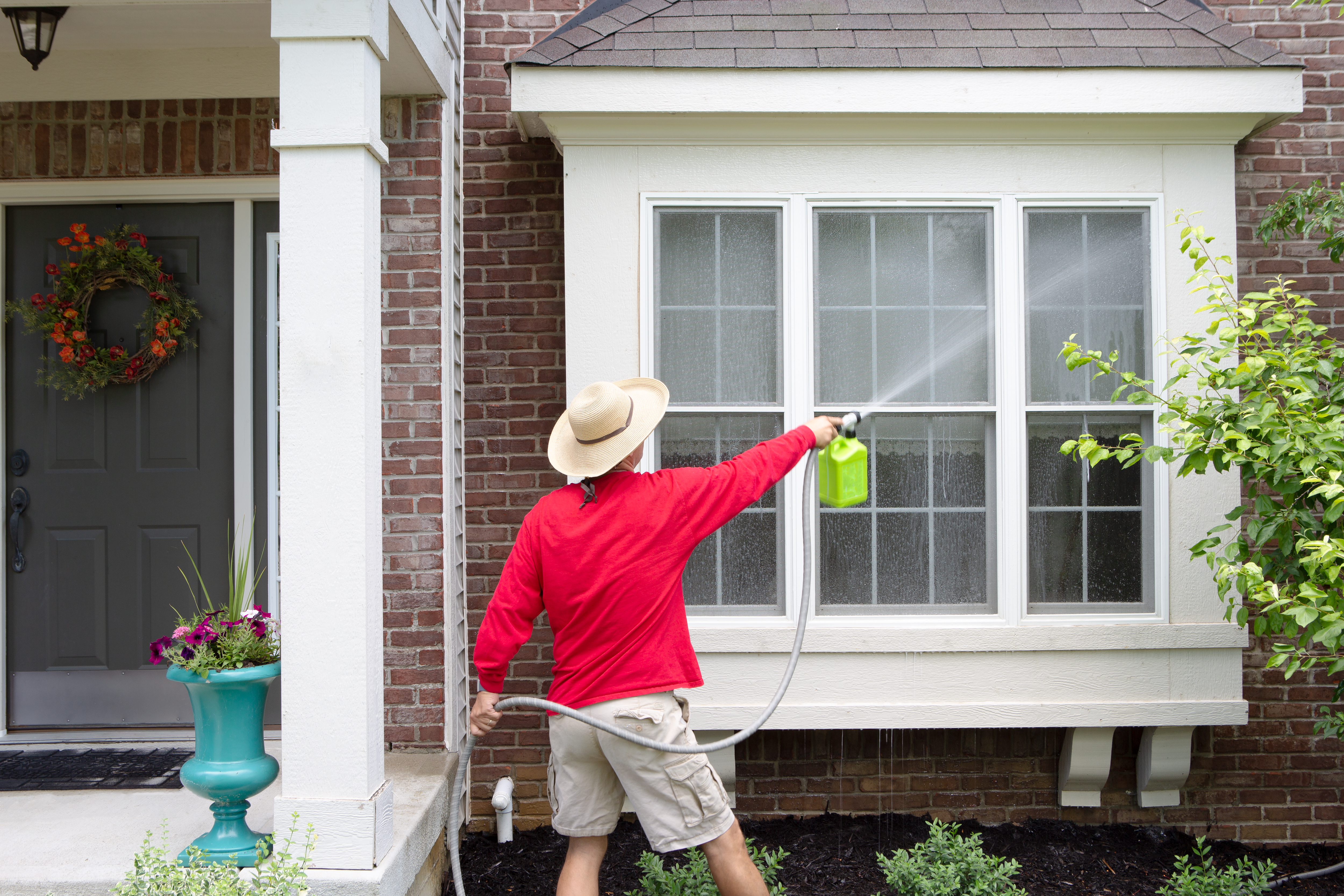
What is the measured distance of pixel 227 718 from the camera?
2.74 m

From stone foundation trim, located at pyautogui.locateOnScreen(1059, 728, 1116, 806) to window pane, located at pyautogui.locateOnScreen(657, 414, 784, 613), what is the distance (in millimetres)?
1343

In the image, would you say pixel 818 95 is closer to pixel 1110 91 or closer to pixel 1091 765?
pixel 1110 91

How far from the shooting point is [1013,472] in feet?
11.9

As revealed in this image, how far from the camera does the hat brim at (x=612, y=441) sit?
2.54 metres

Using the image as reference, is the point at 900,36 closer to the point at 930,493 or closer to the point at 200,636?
the point at 930,493

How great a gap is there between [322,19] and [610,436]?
1394 millimetres

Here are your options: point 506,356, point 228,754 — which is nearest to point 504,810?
point 228,754

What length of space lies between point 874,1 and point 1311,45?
196cm

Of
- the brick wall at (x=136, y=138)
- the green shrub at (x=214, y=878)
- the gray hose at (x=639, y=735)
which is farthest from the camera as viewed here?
the brick wall at (x=136, y=138)

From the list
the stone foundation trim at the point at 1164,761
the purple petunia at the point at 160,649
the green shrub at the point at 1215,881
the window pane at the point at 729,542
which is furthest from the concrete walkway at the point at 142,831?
the stone foundation trim at the point at 1164,761

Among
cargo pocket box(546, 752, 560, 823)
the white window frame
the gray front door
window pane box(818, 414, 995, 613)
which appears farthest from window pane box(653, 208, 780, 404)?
the gray front door

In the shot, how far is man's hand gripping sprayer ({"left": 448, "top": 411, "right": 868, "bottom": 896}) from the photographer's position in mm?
2473

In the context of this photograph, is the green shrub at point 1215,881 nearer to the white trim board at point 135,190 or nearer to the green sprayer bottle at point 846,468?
the green sprayer bottle at point 846,468

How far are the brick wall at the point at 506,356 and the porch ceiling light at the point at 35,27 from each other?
1.45 meters
